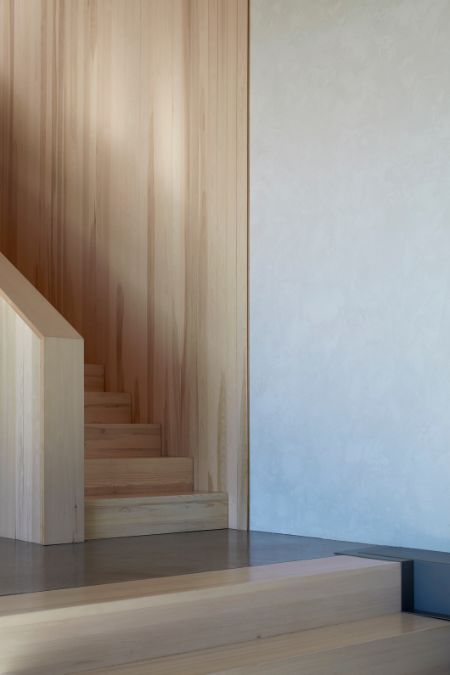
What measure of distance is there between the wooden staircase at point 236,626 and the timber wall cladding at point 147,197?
118 centimetres

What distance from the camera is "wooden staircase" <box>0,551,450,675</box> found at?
2232mm

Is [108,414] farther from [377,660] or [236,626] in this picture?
[377,660]

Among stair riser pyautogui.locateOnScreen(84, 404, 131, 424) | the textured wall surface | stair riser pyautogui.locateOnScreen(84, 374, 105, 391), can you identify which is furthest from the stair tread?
stair riser pyautogui.locateOnScreen(84, 374, 105, 391)

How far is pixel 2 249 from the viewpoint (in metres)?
5.55

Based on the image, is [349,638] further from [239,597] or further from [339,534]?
[339,534]

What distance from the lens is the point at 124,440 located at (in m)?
4.31

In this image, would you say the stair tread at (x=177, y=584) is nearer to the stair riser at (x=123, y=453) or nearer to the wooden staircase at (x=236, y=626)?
the wooden staircase at (x=236, y=626)

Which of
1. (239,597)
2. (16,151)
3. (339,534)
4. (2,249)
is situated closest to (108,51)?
(16,151)

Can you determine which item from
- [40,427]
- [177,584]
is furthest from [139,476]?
[177,584]

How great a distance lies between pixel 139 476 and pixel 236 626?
156 cm

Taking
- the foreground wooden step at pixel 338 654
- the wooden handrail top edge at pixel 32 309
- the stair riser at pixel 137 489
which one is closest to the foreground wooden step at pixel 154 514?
the stair riser at pixel 137 489

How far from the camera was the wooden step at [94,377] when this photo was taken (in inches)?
185

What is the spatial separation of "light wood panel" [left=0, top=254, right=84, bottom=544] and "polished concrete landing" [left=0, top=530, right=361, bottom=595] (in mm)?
107

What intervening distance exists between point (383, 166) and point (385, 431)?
93cm
